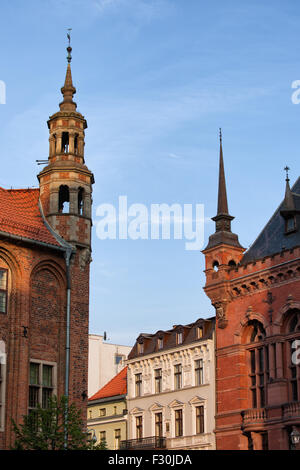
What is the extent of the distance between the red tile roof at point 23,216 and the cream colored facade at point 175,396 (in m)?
25.2

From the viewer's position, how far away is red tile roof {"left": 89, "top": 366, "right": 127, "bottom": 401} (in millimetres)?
66938

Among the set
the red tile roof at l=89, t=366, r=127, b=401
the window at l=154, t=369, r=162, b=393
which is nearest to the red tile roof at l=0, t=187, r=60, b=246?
the window at l=154, t=369, r=162, b=393

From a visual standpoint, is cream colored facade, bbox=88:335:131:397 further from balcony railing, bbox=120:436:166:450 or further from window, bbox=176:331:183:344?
window, bbox=176:331:183:344

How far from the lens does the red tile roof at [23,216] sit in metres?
31.2

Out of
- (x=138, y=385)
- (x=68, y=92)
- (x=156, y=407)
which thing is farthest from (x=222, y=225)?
(x=68, y=92)

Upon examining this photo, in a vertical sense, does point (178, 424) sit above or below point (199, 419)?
below

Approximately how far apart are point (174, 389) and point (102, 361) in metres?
17.5

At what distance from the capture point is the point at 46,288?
31609mm

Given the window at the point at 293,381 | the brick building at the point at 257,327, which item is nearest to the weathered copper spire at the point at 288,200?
the brick building at the point at 257,327

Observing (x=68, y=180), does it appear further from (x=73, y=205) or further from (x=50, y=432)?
(x=50, y=432)

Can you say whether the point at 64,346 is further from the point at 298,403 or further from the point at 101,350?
the point at 101,350

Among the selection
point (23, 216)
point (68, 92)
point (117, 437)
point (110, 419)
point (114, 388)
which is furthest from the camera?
point (114, 388)

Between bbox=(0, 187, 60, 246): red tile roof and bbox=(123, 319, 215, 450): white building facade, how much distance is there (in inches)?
993
